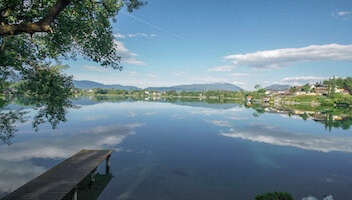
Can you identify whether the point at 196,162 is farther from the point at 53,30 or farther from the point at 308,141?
the point at 308,141

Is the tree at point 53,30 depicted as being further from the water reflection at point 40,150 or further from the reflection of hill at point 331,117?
the reflection of hill at point 331,117

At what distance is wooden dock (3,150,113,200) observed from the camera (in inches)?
546

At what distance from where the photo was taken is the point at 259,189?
19.0 meters

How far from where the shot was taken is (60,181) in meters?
15.9

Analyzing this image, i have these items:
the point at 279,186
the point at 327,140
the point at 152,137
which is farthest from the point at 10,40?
the point at 327,140

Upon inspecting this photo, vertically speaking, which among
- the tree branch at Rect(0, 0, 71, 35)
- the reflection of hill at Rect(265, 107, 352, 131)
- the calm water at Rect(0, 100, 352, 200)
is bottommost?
the calm water at Rect(0, 100, 352, 200)

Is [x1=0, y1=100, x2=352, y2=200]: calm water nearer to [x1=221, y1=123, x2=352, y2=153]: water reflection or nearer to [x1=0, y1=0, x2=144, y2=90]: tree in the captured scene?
[x1=221, y1=123, x2=352, y2=153]: water reflection

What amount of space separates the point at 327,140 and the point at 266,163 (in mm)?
22652

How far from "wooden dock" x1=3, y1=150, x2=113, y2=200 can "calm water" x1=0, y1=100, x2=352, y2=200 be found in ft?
8.07

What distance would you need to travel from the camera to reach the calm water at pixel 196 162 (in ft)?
61.7

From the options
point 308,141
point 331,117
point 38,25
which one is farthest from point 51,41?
point 331,117

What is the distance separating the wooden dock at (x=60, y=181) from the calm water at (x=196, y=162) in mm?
2458

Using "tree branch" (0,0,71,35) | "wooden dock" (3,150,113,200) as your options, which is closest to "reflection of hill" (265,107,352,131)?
"wooden dock" (3,150,113,200)

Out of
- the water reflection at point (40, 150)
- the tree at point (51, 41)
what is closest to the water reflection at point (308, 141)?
the water reflection at point (40, 150)
